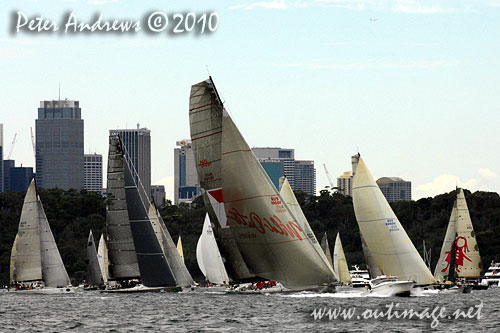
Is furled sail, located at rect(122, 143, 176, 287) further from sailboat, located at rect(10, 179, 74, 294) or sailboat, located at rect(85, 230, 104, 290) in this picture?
sailboat, located at rect(85, 230, 104, 290)

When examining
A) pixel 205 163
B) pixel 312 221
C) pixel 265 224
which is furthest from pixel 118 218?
pixel 312 221

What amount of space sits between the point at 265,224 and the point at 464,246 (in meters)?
→ 60.6

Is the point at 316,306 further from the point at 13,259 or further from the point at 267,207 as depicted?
the point at 13,259

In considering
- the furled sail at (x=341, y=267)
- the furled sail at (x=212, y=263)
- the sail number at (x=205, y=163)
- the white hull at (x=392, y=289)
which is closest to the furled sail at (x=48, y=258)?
the furled sail at (x=212, y=263)

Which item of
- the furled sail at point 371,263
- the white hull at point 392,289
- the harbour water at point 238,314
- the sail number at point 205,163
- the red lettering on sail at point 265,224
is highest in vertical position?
the sail number at point 205,163

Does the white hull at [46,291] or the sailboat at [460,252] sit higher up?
the sailboat at [460,252]

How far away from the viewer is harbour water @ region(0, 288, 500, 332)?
171 feet

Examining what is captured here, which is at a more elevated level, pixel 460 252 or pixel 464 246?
pixel 464 246

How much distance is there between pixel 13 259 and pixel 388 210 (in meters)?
46.7

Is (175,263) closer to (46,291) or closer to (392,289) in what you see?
(46,291)

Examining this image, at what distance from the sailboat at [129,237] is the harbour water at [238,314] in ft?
20.2

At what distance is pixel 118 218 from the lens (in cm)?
9100

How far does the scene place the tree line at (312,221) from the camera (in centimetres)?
15500

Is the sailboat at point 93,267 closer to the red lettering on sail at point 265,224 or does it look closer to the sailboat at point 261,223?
the sailboat at point 261,223
